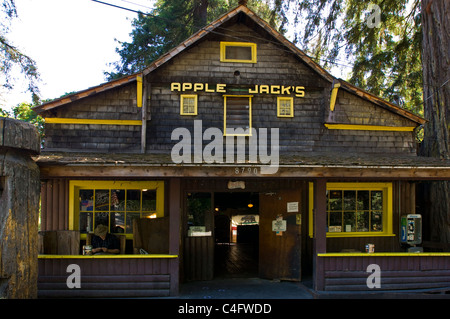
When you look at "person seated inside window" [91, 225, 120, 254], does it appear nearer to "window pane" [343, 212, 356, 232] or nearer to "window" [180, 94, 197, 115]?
"window" [180, 94, 197, 115]

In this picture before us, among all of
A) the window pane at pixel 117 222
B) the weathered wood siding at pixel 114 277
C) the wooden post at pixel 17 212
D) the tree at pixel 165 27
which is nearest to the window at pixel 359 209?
the weathered wood siding at pixel 114 277

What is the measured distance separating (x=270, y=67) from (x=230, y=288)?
6.02 m

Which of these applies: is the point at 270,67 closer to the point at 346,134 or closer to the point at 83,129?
the point at 346,134

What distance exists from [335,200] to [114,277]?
622cm

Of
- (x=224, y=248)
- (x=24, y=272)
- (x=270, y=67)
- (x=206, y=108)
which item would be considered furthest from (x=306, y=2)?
(x=24, y=272)

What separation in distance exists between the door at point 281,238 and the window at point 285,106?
2.38 metres

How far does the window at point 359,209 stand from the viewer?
10969 millimetres

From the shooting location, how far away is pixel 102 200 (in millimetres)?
10148

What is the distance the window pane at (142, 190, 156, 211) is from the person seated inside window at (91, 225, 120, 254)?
4.67 ft

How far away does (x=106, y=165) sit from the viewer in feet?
24.5

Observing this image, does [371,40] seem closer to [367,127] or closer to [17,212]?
[367,127]

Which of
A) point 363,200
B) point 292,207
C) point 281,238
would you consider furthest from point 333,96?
point 281,238

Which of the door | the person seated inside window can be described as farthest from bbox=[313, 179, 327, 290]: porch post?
the person seated inside window

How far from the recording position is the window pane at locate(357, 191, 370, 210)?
36.7 ft
